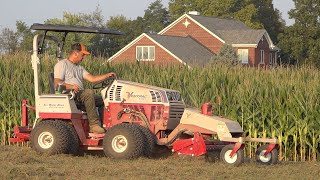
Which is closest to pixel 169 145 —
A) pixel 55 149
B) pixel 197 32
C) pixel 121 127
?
pixel 121 127

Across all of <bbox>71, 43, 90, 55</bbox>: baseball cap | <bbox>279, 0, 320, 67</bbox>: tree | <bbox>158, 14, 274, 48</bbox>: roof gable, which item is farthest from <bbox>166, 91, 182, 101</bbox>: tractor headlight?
<bbox>279, 0, 320, 67</bbox>: tree

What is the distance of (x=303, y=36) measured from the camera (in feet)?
246

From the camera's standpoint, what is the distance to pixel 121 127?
12.3m

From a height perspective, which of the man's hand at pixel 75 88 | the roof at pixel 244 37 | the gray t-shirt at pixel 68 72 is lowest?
the man's hand at pixel 75 88

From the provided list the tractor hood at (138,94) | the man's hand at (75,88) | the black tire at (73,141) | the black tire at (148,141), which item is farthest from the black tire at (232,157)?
the man's hand at (75,88)

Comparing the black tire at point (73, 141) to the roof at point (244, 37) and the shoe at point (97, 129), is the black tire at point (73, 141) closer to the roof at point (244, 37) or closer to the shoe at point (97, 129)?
the shoe at point (97, 129)

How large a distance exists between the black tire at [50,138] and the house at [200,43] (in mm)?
44497

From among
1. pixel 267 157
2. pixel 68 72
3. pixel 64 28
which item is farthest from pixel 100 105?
pixel 267 157

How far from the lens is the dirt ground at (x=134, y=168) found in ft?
34.0

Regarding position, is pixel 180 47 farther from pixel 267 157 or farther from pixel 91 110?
pixel 267 157

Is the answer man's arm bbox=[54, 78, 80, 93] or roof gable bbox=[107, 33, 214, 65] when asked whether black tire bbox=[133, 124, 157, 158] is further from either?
roof gable bbox=[107, 33, 214, 65]

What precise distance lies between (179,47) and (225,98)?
4459cm

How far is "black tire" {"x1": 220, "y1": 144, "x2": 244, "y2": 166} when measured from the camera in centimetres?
1188

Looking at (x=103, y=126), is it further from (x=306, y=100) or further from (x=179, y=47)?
(x=179, y=47)
